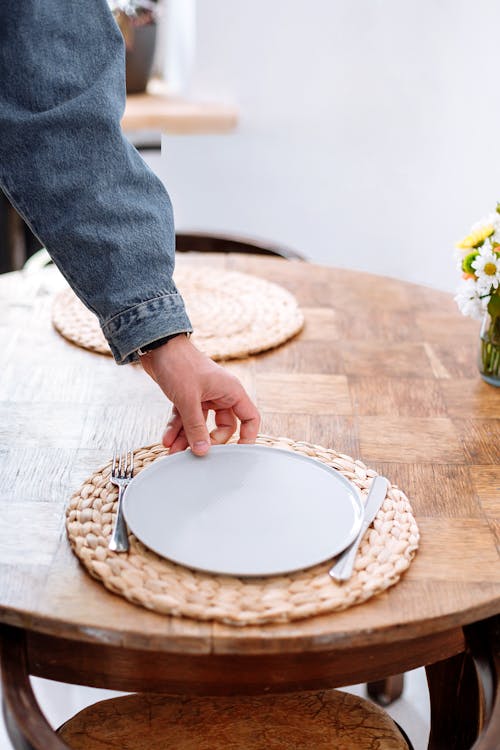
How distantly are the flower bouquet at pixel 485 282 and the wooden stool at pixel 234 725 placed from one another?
527mm

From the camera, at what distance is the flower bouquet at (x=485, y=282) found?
1.15 metres

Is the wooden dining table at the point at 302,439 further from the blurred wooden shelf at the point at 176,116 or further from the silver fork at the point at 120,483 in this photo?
the blurred wooden shelf at the point at 176,116

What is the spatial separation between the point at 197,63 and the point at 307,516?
2.21 meters

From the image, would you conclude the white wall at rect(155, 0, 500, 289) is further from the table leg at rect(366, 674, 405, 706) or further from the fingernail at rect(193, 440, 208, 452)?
the fingernail at rect(193, 440, 208, 452)

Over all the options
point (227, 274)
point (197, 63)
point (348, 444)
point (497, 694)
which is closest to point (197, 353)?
point (348, 444)

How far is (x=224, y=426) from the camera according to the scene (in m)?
1.03

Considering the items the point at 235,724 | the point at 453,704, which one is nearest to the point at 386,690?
the point at 453,704

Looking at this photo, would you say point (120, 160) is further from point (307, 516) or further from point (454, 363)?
point (454, 363)

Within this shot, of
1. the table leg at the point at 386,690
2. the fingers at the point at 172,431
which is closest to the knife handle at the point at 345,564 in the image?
the fingers at the point at 172,431

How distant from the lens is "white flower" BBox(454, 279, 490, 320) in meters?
1.18

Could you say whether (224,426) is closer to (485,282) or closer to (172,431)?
(172,431)

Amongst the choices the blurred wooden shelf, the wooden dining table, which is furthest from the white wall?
the wooden dining table

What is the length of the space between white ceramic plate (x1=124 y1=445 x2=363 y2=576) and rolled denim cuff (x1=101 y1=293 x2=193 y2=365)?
14 centimetres

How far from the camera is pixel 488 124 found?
2.40 metres
